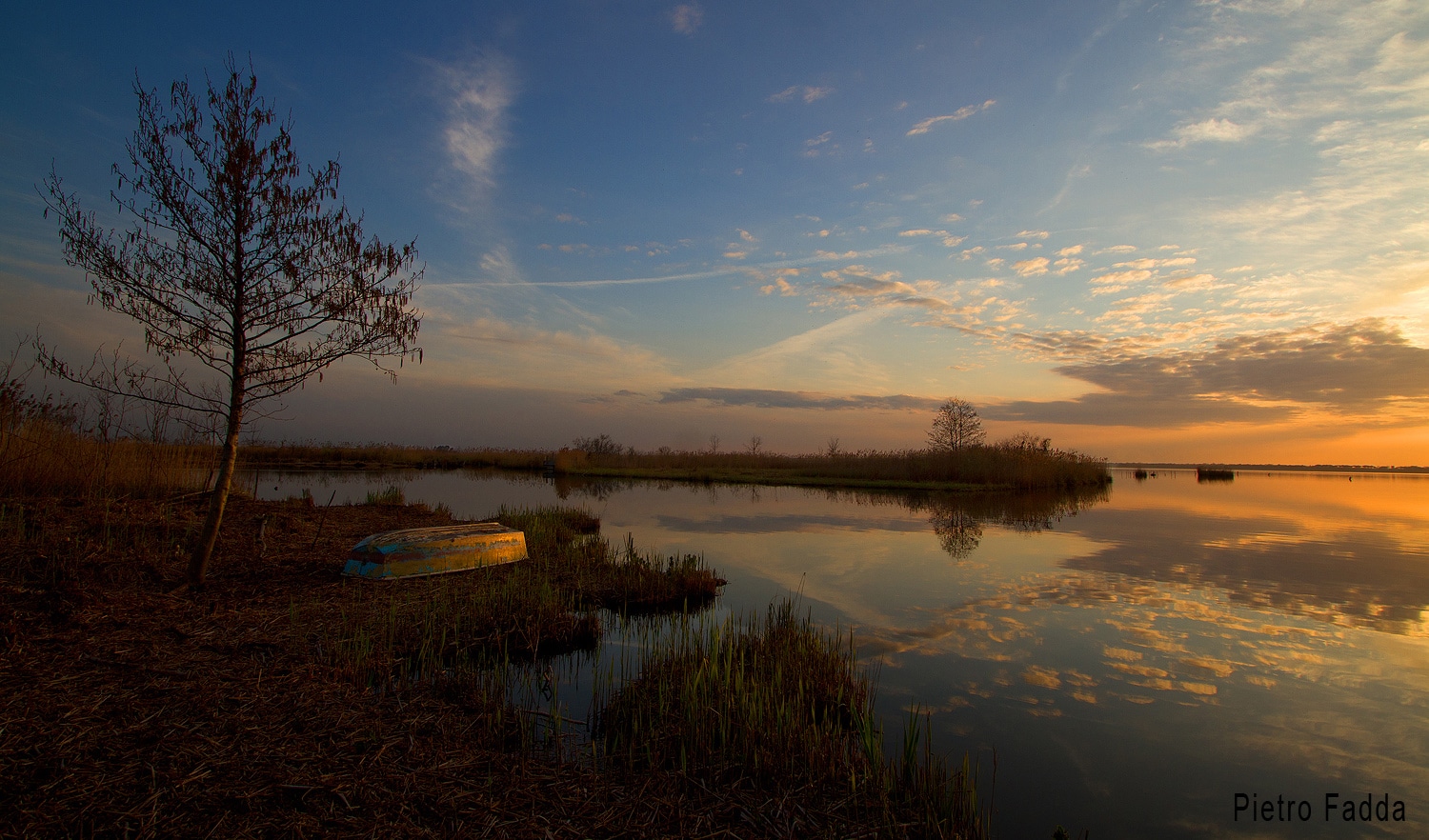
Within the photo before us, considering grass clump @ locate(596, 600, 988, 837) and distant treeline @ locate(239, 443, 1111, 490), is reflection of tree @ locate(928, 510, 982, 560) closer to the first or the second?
grass clump @ locate(596, 600, 988, 837)

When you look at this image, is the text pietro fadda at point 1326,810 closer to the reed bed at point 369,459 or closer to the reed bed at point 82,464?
the reed bed at point 82,464

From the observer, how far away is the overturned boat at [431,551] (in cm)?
841

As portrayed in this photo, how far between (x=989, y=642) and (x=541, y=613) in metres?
5.10

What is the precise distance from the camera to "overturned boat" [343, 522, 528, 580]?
841 cm

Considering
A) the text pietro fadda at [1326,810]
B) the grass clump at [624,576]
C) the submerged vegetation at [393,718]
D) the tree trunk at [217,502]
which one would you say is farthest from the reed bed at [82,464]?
the text pietro fadda at [1326,810]

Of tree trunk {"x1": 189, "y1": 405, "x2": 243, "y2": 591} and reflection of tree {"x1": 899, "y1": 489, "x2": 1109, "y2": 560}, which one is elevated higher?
tree trunk {"x1": 189, "y1": 405, "x2": 243, "y2": 591}

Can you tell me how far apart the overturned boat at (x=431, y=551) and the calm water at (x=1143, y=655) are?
12.3 feet

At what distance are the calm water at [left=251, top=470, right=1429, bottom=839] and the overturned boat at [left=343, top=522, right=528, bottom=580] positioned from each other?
376 cm

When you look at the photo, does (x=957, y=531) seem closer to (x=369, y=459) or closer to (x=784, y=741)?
(x=784, y=741)

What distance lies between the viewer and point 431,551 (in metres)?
8.83

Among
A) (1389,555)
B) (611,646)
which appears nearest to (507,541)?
(611,646)

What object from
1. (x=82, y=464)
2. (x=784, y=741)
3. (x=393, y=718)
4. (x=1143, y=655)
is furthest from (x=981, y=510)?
(x=82, y=464)

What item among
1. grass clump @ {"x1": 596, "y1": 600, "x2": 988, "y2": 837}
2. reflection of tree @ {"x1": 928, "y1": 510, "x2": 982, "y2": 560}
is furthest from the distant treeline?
grass clump @ {"x1": 596, "y1": 600, "x2": 988, "y2": 837}

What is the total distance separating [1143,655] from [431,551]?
8880mm
